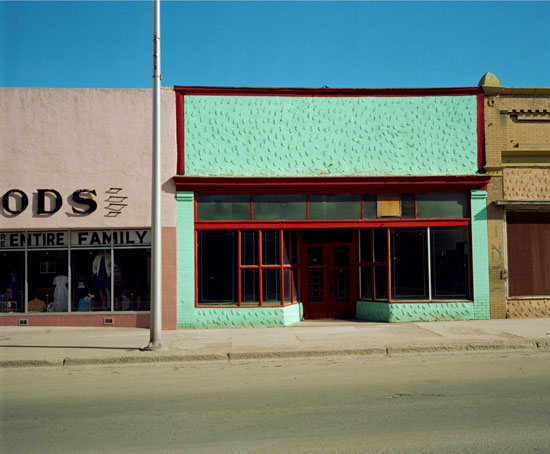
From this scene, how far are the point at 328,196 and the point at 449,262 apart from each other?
3.80 metres

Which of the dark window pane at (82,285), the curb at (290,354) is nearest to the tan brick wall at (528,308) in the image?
the curb at (290,354)

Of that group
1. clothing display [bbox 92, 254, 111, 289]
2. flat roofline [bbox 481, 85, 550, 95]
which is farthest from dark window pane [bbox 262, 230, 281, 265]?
flat roofline [bbox 481, 85, 550, 95]

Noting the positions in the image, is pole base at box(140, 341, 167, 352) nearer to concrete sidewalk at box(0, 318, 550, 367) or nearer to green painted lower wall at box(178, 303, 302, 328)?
concrete sidewalk at box(0, 318, 550, 367)

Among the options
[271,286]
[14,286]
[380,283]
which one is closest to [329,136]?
[380,283]

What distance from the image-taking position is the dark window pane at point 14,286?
15.6m

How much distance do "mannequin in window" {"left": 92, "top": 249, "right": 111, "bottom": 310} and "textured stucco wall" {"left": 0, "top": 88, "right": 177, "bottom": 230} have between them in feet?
2.99

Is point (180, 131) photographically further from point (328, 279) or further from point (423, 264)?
point (423, 264)

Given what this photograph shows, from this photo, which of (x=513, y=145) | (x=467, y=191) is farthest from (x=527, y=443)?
(x=513, y=145)

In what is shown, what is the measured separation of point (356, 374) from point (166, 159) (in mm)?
8224

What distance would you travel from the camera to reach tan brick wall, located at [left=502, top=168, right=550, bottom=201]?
16047 mm

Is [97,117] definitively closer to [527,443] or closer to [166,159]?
[166,159]

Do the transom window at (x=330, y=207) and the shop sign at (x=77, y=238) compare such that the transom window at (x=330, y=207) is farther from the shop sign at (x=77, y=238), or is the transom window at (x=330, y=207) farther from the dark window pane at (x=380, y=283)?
the shop sign at (x=77, y=238)

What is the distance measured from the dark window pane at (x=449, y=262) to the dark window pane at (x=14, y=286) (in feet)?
34.9

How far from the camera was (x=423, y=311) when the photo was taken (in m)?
15.6
